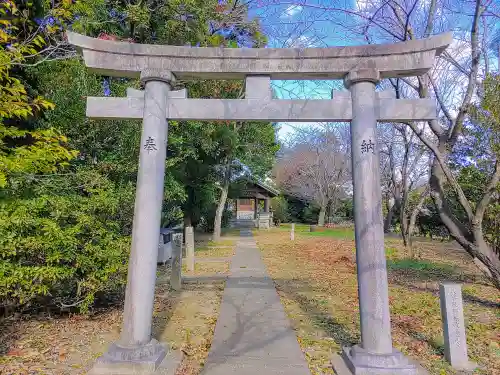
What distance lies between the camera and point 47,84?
7.47 meters

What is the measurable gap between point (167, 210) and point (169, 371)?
10326 mm

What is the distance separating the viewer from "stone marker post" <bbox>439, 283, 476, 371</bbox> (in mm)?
4066

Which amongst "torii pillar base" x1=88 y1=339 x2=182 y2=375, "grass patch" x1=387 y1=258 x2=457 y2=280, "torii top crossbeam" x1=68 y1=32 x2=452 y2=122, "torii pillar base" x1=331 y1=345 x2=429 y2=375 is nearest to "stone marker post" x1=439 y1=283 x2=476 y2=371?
"torii pillar base" x1=331 y1=345 x2=429 y2=375

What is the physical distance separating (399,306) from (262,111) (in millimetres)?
4859

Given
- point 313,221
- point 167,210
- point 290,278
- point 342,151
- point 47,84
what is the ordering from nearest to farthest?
point 47,84 → point 290,278 → point 167,210 → point 342,151 → point 313,221

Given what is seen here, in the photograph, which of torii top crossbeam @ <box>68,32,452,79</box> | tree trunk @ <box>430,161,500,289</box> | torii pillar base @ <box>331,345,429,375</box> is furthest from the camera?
tree trunk @ <box>430,161,500,289</box>

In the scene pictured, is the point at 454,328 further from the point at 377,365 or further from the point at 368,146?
the point at 368,146

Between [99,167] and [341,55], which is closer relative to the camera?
[341,55]

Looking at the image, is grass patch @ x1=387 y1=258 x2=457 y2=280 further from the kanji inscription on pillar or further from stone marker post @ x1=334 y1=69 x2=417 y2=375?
the kanji inscription on pillar

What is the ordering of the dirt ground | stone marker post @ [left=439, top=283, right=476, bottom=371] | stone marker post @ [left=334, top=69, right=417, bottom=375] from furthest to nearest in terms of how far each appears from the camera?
the dirt ground < stone marker post @ [left=439, top=283, right=476, bottom=371] < stone marker post @ [left=334, top=69, right=417, bottom=375]

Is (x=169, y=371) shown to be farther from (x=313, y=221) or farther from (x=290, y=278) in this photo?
(x=313, y=221)

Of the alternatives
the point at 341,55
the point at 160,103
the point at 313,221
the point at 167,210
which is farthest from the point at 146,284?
the point at 313,221

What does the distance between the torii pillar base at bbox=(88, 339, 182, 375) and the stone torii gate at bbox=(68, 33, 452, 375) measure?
0.5 inches

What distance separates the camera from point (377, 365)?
3.73 m
